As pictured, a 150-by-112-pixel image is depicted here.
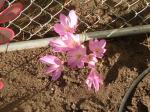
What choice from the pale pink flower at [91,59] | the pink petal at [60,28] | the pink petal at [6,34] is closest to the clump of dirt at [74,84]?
the pale pink flower at [91,59]

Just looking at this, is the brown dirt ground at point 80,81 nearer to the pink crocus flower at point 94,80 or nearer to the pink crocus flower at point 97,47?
the pink crocus flower at point 94,80

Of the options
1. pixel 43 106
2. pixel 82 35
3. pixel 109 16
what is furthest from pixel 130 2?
pixel 43 106

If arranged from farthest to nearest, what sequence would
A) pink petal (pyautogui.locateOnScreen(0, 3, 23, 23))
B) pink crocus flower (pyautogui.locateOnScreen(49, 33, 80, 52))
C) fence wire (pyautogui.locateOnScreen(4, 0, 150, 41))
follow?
fence wire (pyautogui.locateOnScreen(4, 0, 150, 41)) < pink crocus flower (pyautogui.locateOnScreen(49, 33, 80, 52)) < pink petal (pyautogui.locateOnScreen(0, 3, 23, 23))

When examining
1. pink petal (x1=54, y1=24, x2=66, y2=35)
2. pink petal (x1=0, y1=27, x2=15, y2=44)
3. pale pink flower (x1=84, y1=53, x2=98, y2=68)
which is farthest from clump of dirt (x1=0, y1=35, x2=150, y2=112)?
pink petal (x1=0, y1=27, x2=15, y2=44)

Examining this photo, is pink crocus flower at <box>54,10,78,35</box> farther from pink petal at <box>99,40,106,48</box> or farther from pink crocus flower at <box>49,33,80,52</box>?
pink petal at <box>99,40,106,48</box>

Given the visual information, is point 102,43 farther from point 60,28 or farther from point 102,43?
point 60,28

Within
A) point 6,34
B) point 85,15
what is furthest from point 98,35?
point 6,34

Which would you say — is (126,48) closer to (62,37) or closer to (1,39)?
(62,37)
